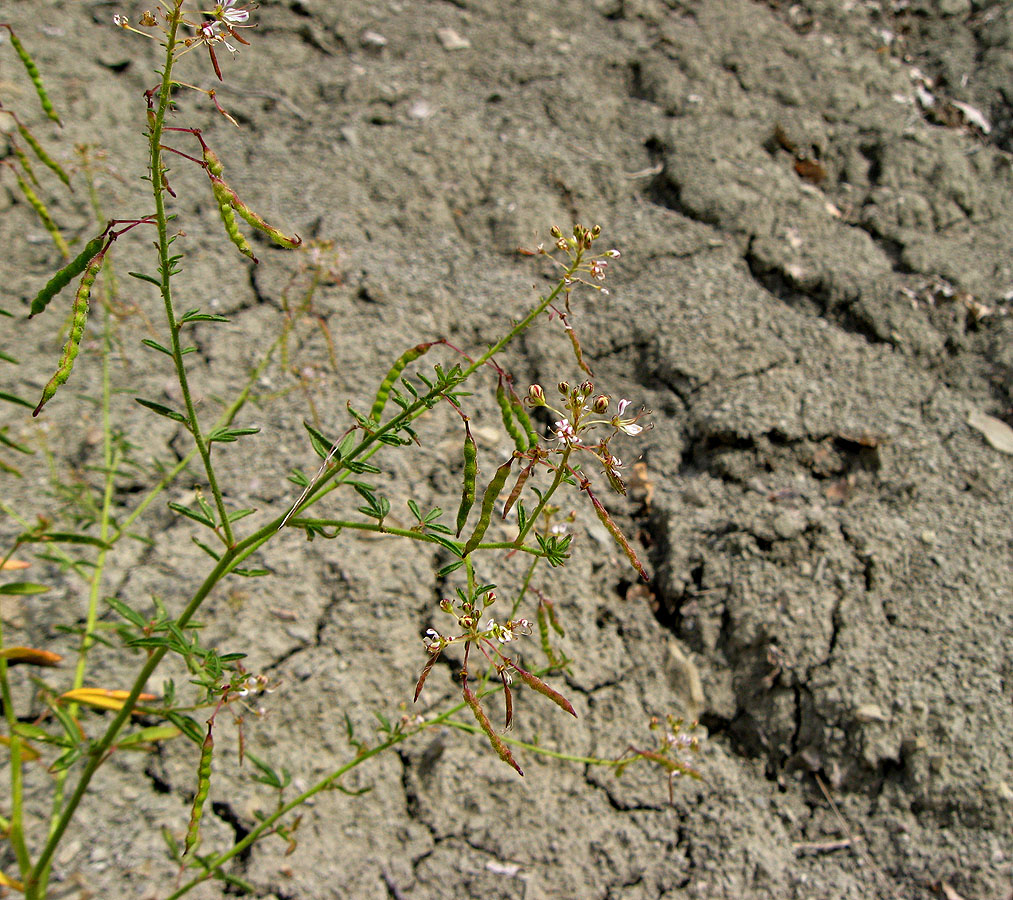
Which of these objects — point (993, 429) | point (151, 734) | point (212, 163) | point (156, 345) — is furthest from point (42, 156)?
point (993, 429)

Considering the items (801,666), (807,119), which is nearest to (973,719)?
(801,666)

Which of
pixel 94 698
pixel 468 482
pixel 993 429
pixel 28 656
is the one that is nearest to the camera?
pixel 468 482

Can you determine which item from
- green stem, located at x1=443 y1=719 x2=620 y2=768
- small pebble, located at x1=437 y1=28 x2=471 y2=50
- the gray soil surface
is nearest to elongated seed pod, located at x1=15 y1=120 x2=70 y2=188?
the gray soil surface

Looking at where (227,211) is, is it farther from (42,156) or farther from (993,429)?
(993,429)

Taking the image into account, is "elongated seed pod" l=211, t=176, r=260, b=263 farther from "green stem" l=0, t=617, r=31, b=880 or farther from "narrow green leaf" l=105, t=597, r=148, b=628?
"green stem" l=0, t=617, r=31, b=880

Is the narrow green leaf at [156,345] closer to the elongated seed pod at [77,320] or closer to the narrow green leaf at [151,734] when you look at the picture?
the elongated seed pod at [77,320]
